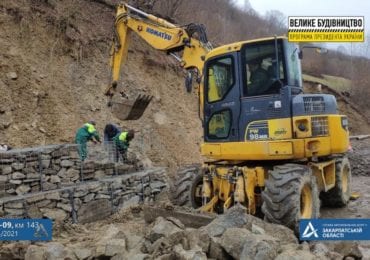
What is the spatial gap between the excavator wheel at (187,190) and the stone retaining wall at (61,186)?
5.75 ft

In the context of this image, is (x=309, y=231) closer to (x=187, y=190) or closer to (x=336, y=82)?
(x=187, y=190)

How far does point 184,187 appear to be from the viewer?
765 centimetres

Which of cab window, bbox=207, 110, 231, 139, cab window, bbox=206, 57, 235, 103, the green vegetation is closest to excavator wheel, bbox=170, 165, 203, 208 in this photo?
cab window, bbox=207, 110, 231, 139

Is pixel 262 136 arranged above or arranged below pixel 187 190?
above

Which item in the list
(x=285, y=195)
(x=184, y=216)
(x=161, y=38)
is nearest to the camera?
(x=285, y=195)

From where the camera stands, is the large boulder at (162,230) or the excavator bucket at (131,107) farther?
the excavator bucket at (131,107)

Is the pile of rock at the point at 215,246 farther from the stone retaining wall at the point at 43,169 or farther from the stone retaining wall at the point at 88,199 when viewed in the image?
the stone retaining wall at the point at 43,169

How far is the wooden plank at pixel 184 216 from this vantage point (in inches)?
242

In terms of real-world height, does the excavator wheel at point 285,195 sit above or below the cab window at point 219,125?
below

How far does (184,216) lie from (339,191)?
383cm

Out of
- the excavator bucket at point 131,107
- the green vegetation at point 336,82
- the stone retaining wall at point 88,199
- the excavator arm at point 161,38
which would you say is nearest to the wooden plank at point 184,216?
the stone retaining wall at point 88,199

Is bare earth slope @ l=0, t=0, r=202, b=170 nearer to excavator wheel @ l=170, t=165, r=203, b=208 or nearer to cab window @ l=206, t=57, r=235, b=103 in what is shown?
excavator wheel @ l=170, t=165, r=203, b=208

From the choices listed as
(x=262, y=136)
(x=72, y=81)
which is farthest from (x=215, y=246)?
(x=72, y=81)

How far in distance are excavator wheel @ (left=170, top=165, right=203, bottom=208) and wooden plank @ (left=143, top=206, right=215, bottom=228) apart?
97cm
